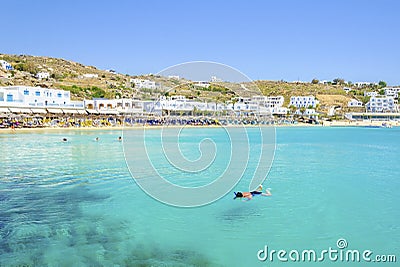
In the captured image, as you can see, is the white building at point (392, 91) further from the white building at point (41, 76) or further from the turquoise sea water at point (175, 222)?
the turquoise sea water at point (175, 222)

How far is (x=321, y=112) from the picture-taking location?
3728 inches

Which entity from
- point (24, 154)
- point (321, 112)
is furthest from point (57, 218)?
point (321, 112)

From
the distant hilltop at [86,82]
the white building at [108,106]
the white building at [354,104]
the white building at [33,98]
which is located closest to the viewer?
the white building at [33,98]

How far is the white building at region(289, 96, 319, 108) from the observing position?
95.6 m

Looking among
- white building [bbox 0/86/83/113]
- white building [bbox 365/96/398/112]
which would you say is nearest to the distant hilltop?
white building [bbox 365/96/398/112]

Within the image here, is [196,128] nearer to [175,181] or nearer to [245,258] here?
[175,181]

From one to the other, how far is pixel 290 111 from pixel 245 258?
87509 millimetres
